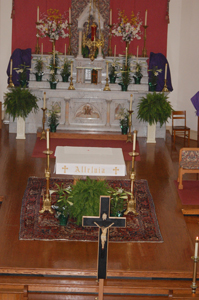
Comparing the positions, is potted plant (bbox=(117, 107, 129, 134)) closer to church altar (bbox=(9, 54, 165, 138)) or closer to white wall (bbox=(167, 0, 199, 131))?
church altar (bbox=(9, 54, 165, 138))

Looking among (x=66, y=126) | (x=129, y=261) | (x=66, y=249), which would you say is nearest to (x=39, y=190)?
(x=66, y=249)

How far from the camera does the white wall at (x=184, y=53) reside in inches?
545

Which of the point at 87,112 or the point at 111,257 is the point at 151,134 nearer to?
the point at 87,112

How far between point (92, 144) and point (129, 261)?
19.1 ft

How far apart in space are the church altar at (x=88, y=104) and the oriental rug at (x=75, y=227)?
184 inches

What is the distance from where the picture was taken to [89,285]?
5848 millimetres

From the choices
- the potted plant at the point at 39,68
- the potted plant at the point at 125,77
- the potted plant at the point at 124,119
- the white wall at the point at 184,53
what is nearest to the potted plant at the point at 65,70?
the potted plant at the point at 39,68

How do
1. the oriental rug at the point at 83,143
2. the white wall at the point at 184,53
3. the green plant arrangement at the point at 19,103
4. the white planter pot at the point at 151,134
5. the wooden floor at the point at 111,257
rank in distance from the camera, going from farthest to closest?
1. the white wall at the point at 184,53
2. the white planter pot at the point at 151,134
3. the green plant arrangement at the point at 19,103
4. the oriental rug at the point at 83,143
5. the wooden floor at the point at 111,257

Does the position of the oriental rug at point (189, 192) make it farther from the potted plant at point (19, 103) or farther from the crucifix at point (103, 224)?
the potted plant at point (19, 103)

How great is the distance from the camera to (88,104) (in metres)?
12.9

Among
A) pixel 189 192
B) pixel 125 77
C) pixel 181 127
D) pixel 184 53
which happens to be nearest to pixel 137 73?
pixel 125 77

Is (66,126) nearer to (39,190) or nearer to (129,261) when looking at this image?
(39,190)

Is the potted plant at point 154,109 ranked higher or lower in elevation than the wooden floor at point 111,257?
higher

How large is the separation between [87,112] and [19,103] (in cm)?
205
